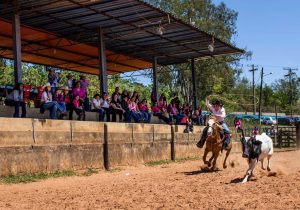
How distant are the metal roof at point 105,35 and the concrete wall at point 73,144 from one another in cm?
467

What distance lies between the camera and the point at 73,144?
51.7 feet

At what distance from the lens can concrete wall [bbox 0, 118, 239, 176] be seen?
1331 cm

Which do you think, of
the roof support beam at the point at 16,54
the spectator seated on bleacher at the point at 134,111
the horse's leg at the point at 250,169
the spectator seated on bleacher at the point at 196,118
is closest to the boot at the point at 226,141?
the horse's leg at the point at 250,169

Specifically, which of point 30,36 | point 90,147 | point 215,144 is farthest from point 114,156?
point 30,36

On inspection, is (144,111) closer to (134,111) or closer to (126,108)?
(134,111)

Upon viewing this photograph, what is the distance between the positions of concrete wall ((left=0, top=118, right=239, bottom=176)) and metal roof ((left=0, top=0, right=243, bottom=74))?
15.3 ft

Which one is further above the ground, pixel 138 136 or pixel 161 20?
pixel 161 20

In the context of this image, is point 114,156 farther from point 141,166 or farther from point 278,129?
point 278,129

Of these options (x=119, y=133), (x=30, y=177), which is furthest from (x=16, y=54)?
(x=30, y=177)

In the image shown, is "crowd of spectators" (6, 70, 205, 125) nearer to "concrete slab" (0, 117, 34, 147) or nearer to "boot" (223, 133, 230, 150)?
"concrete slab" (0, 117, 34, 147)

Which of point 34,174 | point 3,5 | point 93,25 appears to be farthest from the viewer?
point 93,25

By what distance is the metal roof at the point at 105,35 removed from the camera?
18.6 m

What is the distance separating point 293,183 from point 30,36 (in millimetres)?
15608

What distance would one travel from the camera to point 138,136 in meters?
19.9
